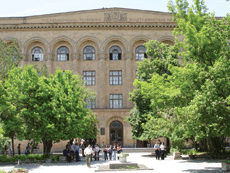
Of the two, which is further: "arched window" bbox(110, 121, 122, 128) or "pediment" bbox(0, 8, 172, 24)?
"pediment" bbox(0, 8, 172, 24)

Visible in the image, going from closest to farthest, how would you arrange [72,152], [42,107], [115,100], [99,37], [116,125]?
[42,107] → [72,152] → [116,125] → [115,100] → [99,37]

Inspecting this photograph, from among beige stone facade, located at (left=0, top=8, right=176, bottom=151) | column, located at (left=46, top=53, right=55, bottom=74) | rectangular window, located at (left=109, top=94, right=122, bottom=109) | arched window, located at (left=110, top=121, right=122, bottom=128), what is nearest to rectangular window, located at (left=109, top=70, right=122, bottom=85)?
beige stone facade, located at (left=0, top=8, right=176, bottom=151)

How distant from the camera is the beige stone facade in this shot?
40.6m

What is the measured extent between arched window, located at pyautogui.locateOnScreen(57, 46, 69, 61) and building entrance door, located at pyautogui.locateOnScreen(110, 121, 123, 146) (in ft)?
36.4

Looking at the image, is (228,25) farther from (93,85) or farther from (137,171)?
(93,85)

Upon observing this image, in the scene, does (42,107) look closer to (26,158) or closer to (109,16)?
(26,158)

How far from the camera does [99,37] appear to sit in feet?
135

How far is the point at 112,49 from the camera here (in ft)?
136

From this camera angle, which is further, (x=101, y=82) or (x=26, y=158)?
(x=101, y=82)

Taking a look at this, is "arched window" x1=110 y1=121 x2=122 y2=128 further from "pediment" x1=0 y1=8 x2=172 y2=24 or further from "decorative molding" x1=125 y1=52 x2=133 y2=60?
"pediment" x1=0 y1=8 x2=172 y2=24

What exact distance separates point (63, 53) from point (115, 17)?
8.71 metres

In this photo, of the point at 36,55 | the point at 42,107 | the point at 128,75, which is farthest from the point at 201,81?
the point at 36,55

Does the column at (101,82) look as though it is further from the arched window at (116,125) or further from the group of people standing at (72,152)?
the group of people standing at (72,152)

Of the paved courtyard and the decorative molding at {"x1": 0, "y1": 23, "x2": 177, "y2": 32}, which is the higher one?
the decorative molding at {"x1": 0, "y1": 23, "x2": 177, "y2": 32}
